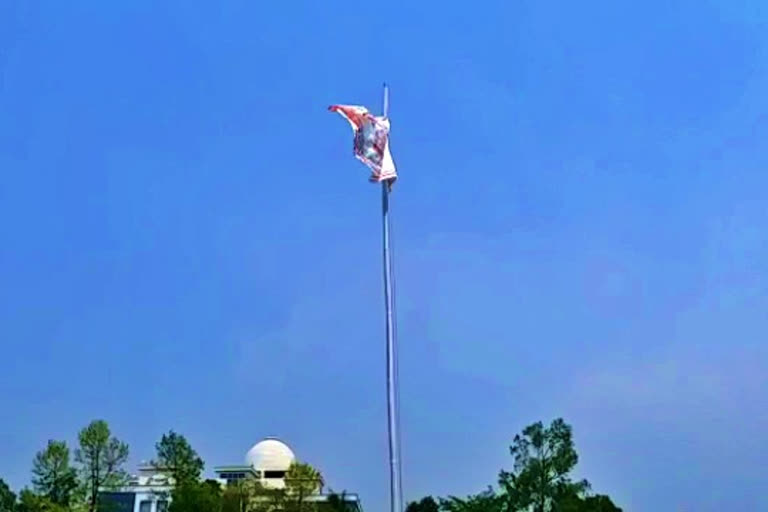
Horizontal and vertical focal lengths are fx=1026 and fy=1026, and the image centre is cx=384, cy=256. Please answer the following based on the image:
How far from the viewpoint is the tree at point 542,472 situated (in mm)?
46406

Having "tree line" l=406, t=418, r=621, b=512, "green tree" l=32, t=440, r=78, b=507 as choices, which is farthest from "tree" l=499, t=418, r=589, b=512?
"green tree" l=32, t=440, r=78, b=507

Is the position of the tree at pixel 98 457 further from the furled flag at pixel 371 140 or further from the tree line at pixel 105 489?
the furled flag at pixel 371 140

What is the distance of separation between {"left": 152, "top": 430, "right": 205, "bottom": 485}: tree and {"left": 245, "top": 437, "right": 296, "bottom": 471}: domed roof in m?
13.8

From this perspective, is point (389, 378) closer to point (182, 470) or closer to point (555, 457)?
point (555, 457)

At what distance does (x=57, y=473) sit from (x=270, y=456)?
23945 millimetres

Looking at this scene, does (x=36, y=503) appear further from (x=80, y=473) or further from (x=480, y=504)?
(x=480, y=504)

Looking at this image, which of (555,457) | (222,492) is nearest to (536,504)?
(555,457)

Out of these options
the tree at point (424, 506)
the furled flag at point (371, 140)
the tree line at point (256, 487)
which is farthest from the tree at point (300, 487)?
the furled flag at point (371, 140)

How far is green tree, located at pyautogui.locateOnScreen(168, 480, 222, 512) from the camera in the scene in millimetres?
43594

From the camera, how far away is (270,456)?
2601 inches

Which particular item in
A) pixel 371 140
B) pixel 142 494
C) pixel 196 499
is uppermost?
pixel 142 494

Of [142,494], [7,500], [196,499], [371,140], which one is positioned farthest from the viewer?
[142,494]

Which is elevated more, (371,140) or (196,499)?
(196,499)

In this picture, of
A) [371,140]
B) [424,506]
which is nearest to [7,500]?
[424,506]
